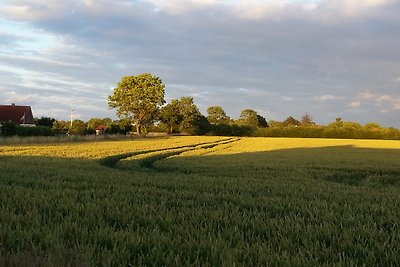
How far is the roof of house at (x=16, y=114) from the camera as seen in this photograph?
8088cm

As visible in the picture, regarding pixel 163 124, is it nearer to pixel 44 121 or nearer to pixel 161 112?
pixel 161 112

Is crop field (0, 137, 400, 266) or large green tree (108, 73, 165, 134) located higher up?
large green tree (108, 73, 165, 134)

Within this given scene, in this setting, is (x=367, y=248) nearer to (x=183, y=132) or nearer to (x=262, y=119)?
(x=183, y=132)

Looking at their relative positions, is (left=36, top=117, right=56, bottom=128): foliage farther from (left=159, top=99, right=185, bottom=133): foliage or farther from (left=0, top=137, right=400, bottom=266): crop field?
(left=0, top=137, right=400, bottom=266): crop field

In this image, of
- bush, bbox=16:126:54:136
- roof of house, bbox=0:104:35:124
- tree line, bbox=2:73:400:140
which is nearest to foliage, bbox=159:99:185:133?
tree line, bbox=2:73:400:140

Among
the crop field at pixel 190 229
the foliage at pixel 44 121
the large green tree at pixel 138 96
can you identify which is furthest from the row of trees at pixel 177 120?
the crop field at pixel 190 229

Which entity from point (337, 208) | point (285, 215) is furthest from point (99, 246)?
point (337, 208)

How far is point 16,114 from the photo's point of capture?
81875 mm

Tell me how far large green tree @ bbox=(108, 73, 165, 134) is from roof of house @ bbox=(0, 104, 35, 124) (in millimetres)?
16633

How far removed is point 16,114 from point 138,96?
24.0 meters

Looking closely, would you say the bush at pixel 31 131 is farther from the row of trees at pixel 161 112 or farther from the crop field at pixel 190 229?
the crop field at pixel 190 229

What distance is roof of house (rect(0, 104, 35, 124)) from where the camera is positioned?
80875 millimetres

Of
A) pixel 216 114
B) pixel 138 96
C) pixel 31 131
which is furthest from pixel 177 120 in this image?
pixel 31 131

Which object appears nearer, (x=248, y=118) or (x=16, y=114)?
(x=16, y=114)
